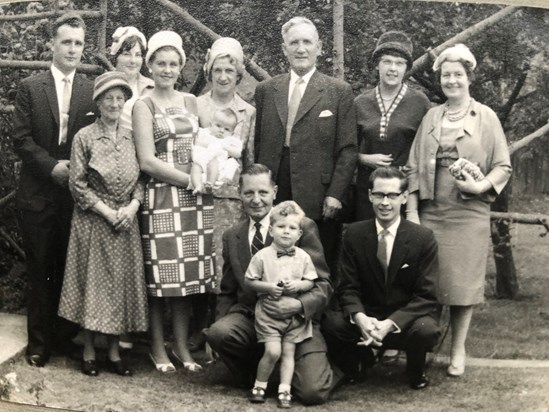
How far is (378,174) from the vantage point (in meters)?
3.35

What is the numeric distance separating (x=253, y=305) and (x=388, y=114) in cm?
92

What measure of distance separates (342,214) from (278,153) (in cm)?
36

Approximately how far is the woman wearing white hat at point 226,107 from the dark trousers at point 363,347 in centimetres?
53

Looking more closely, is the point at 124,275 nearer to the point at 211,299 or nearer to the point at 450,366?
Result: the point at 211,299

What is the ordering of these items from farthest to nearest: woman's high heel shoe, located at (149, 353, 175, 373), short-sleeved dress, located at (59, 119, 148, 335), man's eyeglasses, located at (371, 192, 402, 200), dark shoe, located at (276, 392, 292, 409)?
woman's high heel shoe, located at (149, 353, 175, 373) < short-sleeved dress, located at (59, 119, 148, 335) < man's eyeglasses, located at (371, 192, 402, 200) < dark shoe, located at (276, 392, 292, 409)

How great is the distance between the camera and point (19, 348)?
12.0 feet

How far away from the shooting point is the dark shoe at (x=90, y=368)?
3518 mm

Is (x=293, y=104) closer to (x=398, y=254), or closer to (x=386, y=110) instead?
(x=386, y=110)

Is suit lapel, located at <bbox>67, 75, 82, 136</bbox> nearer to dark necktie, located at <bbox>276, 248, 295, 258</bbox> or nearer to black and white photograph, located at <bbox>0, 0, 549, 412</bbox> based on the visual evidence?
black and white photograph, located at <bbox>0, 0, 549, 412</bbox>

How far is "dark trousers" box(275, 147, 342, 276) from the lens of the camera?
349cm

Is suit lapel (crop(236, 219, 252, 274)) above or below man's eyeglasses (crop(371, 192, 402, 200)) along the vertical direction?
below

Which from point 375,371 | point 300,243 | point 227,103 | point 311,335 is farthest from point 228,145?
point 375,371

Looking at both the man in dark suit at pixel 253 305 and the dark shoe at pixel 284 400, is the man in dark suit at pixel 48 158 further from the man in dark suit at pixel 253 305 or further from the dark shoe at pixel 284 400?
the dark shoe at pixel 284 400

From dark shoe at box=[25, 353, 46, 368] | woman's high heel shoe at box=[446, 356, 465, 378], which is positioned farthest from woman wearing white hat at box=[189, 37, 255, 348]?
woman's high heel shoe at box=[446, 356, 465, 378]
